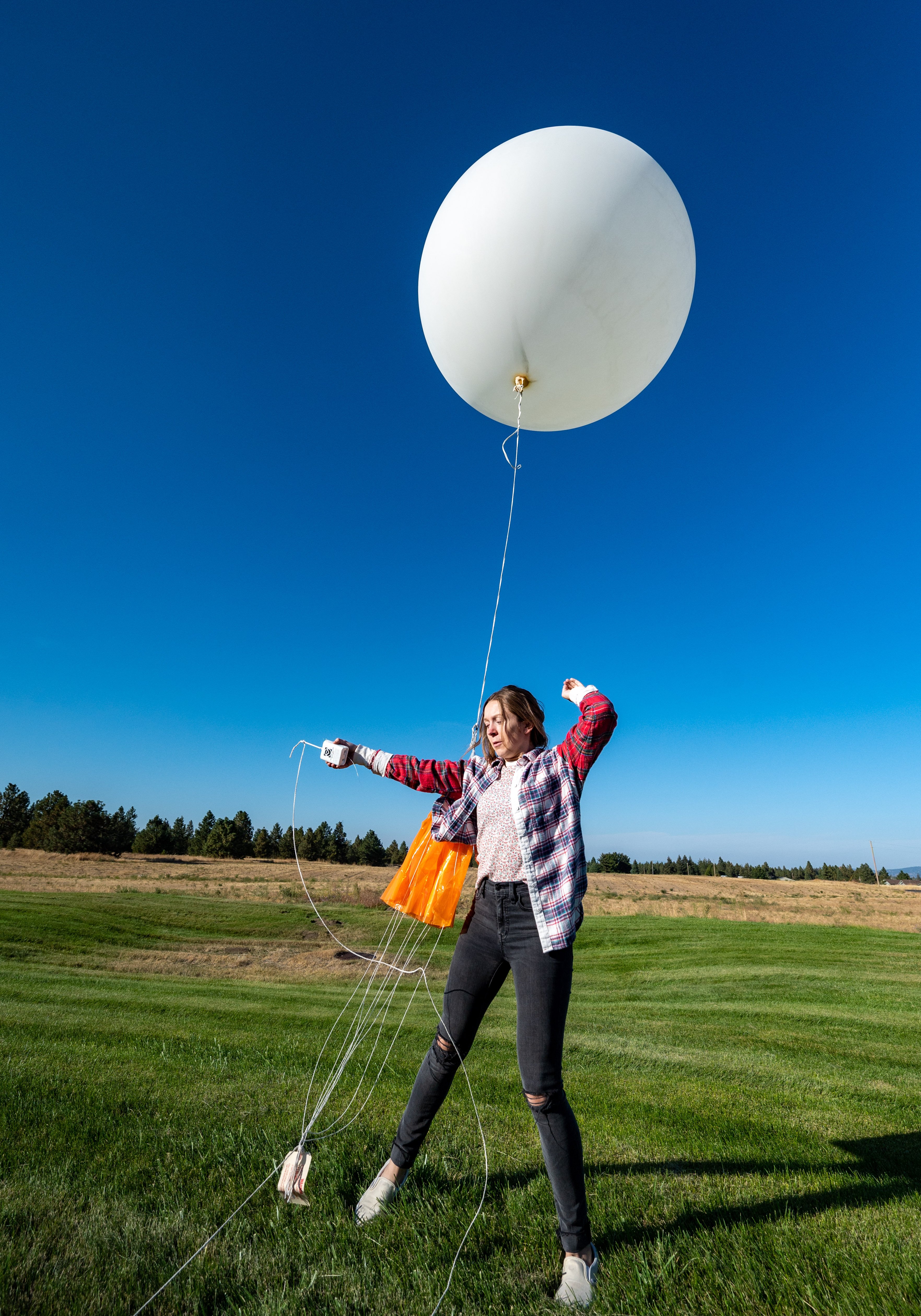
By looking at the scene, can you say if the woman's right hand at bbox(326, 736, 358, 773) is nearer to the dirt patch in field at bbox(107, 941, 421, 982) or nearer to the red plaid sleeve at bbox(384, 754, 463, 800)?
the red plaid sleeve at bbox(384, 754, 463, 800)

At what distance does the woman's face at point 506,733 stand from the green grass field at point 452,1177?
1.73m

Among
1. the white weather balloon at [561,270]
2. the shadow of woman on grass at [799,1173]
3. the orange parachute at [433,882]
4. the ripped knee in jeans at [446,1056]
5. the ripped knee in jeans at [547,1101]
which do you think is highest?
the white weather balloon at [561,270]

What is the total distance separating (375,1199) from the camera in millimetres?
2445

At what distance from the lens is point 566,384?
13.3 ft

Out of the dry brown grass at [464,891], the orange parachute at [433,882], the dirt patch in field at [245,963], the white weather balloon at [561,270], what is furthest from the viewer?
the dry brown grass at [464,891]

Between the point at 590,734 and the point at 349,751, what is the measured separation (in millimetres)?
1149

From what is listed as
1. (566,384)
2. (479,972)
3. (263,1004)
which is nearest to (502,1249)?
(479,972)

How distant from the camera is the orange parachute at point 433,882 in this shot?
2.99m

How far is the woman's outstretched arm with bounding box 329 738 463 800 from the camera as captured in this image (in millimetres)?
2957

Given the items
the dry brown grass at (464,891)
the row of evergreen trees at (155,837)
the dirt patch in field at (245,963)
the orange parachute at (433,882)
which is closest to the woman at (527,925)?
the orange parachute at (433,882)

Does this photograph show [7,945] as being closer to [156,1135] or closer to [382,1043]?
[382,1043]

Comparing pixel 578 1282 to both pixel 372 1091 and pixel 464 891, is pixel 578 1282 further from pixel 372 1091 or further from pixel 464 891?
pixel 464 891

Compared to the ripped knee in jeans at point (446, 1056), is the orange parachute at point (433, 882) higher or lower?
higher

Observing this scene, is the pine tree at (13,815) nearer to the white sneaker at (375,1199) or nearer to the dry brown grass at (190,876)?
the dry brown grass at (190,876)
